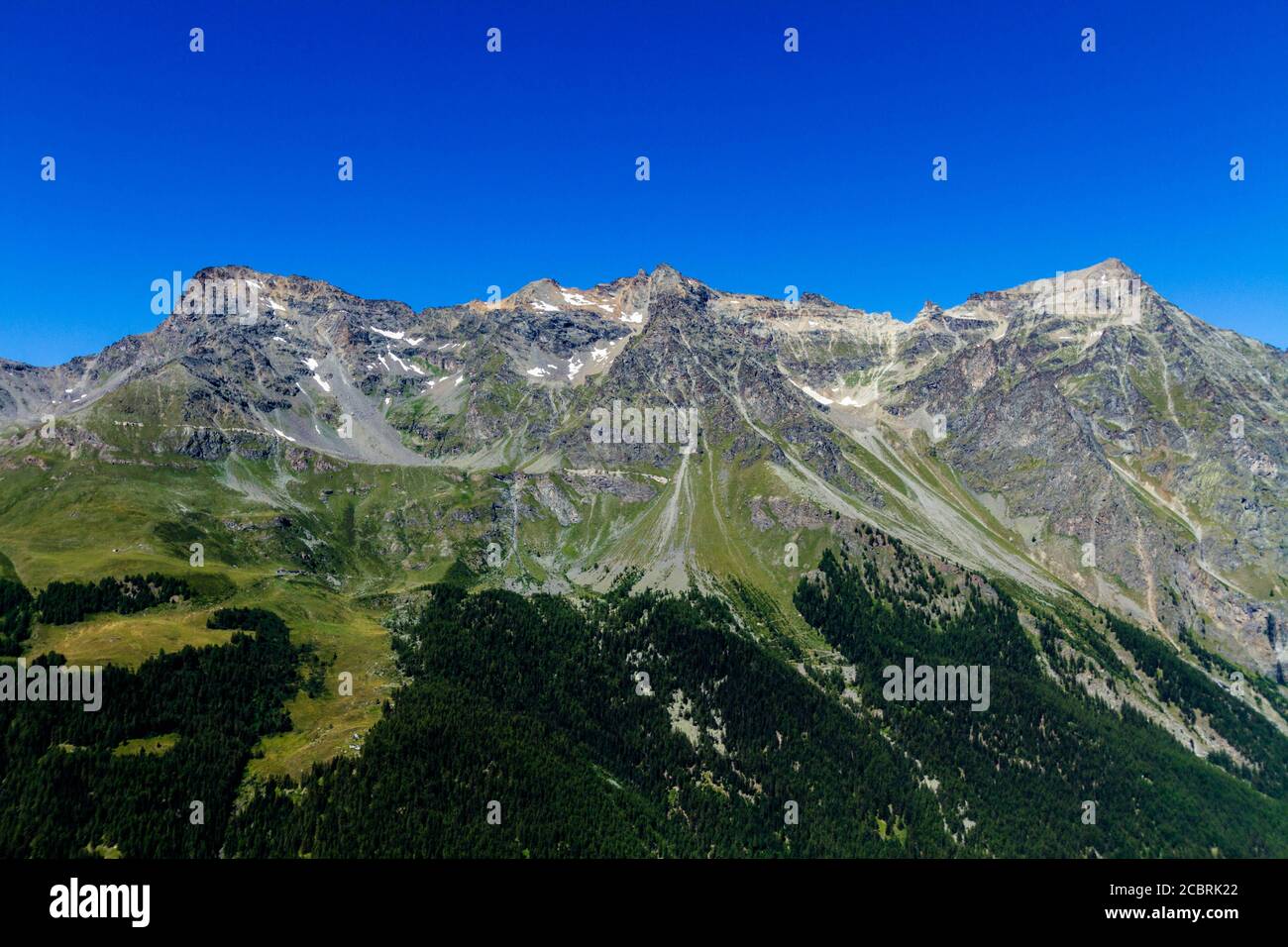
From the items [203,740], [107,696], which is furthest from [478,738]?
[107,696]
